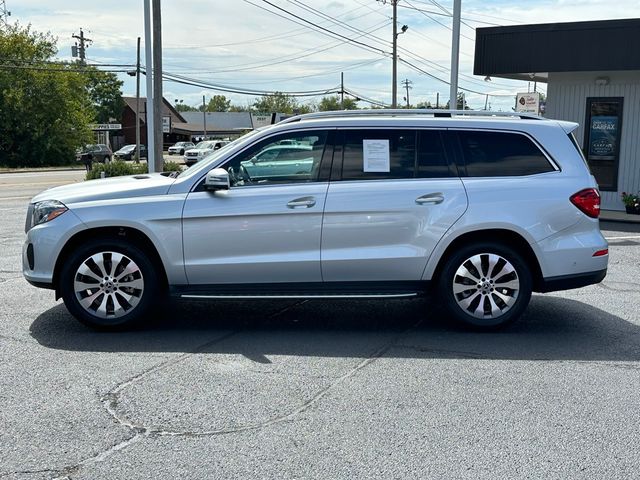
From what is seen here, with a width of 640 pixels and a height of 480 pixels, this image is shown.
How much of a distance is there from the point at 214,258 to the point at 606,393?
3.30 meters

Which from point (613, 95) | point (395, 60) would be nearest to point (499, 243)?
point (613, 95)

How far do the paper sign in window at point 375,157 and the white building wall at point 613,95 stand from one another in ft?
36.9

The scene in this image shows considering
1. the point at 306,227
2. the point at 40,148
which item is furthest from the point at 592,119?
the point at 40,148

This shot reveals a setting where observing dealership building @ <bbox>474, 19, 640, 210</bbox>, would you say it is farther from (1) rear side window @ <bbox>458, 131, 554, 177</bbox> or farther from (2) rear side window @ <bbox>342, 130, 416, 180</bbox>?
(2) rear side window @ <bbox>342, 130, 416, 180</bbox>

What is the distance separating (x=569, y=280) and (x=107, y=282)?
13.4 ft

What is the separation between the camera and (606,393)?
495cm

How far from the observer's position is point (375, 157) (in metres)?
6.36

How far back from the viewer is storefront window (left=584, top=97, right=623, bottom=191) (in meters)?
16.0

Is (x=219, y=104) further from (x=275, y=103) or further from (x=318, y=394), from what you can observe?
(x=318, y=394)

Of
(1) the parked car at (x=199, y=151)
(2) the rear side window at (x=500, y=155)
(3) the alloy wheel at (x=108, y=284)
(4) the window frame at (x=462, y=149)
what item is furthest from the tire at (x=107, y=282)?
(1) the parked car at (x=199, y=151)

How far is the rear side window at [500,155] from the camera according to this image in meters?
6.44

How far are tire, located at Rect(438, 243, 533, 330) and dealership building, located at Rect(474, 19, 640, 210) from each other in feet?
33.2

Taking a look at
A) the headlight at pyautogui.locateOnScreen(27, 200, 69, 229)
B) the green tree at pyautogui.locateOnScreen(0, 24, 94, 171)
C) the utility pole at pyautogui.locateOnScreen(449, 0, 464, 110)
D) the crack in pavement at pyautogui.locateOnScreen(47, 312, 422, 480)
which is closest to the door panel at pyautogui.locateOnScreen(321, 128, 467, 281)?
the crack in pavement at pyautogui.locateOnScreen(47, 312, 422, 480)

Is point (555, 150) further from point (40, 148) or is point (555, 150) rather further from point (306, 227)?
point (40, 148)
